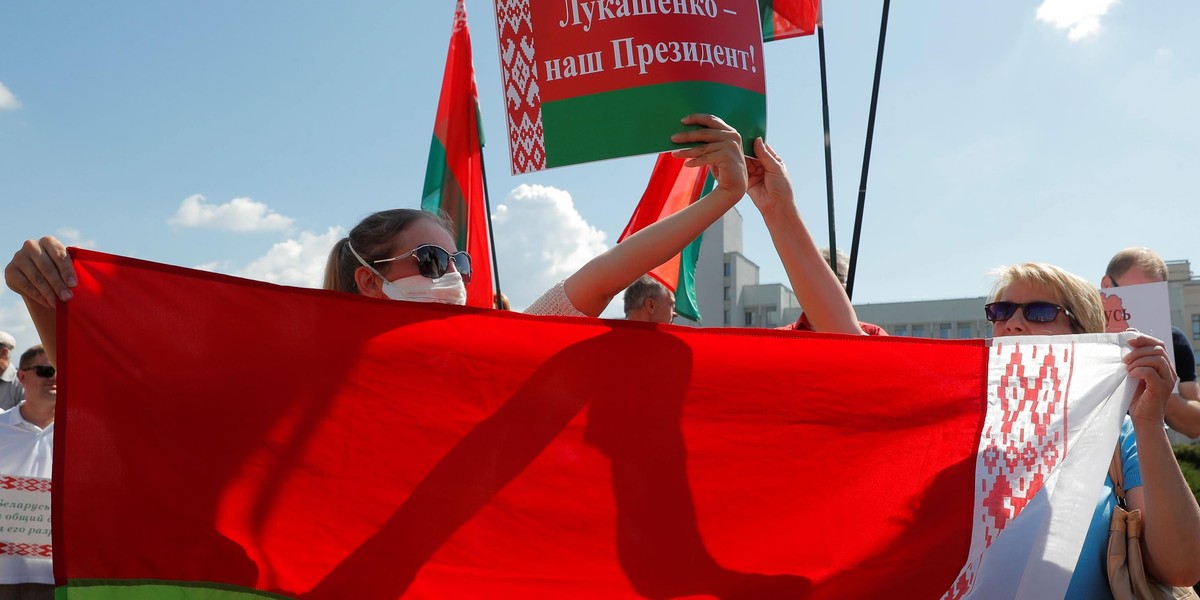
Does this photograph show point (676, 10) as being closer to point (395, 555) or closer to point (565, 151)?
point (565, 151)

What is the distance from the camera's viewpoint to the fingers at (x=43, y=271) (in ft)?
7.07

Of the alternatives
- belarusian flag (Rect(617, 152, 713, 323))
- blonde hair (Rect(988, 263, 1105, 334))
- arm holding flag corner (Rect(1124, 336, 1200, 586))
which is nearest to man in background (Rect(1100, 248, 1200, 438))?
blonde hair (Rect(988, 263, 1105, 334))

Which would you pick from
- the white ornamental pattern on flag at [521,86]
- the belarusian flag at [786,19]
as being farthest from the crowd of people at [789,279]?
the belarusian flag at [786,19]

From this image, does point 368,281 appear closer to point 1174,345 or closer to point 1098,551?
point 1098,551

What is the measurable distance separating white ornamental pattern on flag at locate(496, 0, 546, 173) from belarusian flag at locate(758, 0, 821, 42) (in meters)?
2.26

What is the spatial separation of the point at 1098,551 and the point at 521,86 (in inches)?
80.6

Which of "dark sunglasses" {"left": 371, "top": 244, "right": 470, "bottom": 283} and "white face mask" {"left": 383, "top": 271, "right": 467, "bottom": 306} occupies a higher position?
"dark sunglasses" {"left": 371, "top": 244, "right": 470, "bottom": 283}

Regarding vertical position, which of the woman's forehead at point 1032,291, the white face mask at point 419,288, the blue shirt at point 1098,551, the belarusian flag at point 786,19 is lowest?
the blue shirt at point 1098,551

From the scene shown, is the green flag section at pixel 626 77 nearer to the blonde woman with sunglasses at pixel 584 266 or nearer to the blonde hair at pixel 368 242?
the blonde woman with sunglasses at pixel 584 266

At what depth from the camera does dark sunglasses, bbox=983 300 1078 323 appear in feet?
8.54

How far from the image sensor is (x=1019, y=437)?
7.57 feet

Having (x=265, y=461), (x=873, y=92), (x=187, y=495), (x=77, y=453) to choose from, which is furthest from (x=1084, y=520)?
(x=873, y=92)

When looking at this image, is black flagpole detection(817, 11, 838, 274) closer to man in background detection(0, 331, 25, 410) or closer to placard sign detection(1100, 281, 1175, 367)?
placard sign detection(1100, 281, 1175, 367)

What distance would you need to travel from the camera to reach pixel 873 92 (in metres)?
5.03
